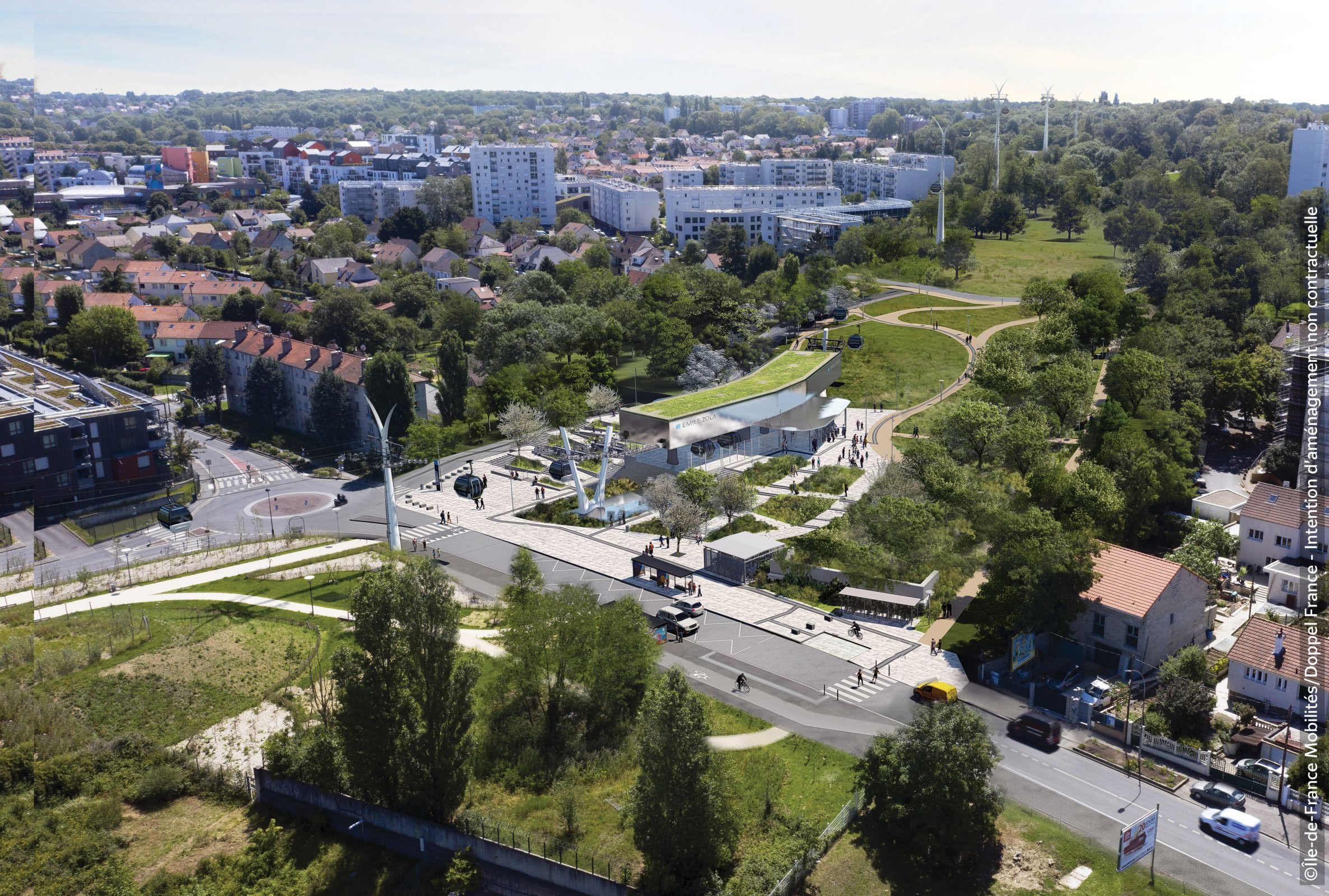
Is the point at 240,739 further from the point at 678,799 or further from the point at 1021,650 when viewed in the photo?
the point at 1021,650

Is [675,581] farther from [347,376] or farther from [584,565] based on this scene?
[347,376]

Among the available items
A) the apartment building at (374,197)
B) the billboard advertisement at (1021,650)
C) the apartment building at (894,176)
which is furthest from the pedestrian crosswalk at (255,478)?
the apartment building at (374,197)

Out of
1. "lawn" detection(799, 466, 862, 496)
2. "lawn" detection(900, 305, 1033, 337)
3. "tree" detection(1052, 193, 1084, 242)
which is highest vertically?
"tree" detection(1052, 193, 1084, 242)

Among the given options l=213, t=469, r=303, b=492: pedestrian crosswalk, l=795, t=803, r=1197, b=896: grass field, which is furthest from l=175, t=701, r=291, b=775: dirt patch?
l=213, t=469, r=303, b=492: pedestrian crosswalk

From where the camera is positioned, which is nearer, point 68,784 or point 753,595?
point 68,784

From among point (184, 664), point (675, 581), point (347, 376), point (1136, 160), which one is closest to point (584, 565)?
point (675, 581)

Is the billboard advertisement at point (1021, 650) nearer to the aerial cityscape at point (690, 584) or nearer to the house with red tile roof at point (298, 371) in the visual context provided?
the aerial cityscape at point (690, 584)

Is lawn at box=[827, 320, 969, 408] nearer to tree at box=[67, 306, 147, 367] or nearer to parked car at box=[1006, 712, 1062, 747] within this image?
parked car at box=[1006, 712, 1062, 747]
